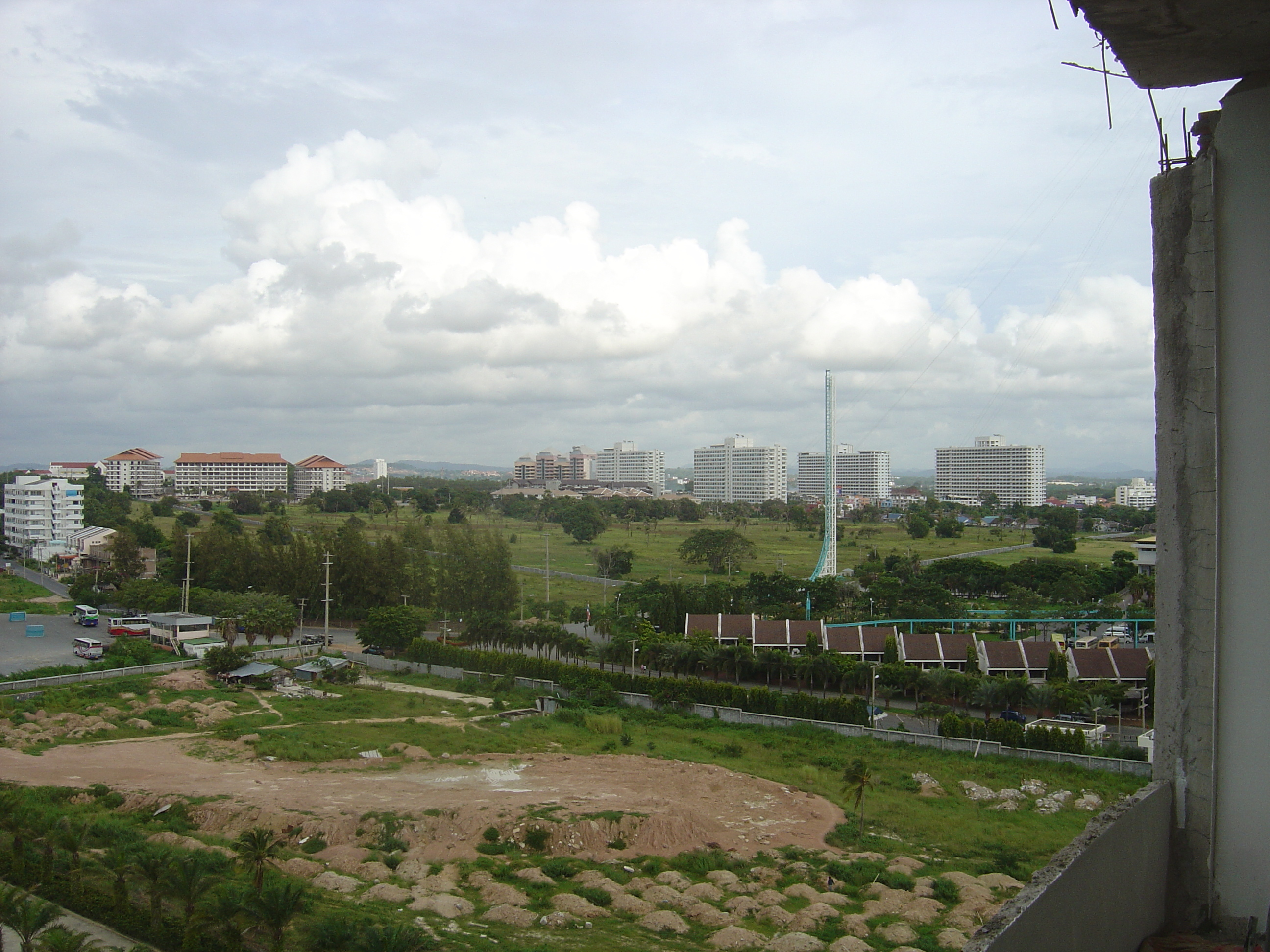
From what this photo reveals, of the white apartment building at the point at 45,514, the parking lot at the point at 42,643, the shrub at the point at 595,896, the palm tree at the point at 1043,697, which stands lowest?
the parking lot at the point at 42,643

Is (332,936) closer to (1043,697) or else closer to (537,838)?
(537,838)

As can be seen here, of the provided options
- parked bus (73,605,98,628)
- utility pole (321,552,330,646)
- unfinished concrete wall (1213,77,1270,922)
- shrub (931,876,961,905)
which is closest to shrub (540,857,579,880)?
shrub (931,876,961,905)

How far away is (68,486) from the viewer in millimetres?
43719

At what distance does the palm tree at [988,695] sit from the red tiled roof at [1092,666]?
309 cm

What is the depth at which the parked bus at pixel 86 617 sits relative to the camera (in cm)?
2598

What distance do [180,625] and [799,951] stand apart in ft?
66.1

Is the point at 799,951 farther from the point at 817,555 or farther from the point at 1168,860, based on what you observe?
the point at 817,555

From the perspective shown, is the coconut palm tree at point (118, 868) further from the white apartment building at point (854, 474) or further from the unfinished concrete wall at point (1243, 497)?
the white apartment building at point (854, 474)

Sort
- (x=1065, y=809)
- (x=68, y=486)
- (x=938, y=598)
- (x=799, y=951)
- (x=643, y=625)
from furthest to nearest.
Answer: (x=68, y=486) → (x=938, y=598) → (x=643, y=625) → (x=1065, y=809) → (x=799, y=951)

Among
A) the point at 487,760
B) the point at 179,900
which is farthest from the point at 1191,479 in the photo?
the point at 487,760

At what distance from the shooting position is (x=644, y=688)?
18.8 meters

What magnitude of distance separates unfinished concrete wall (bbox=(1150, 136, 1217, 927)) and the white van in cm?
2295

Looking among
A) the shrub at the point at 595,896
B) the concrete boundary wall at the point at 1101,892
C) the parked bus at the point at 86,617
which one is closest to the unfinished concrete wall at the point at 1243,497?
the concrete boundary wall at the point at 1101,892

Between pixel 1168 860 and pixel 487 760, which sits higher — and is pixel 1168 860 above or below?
above
